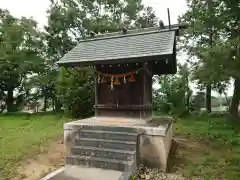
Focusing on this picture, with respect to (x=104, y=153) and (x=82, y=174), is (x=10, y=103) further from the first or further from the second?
(x=82, y=174)

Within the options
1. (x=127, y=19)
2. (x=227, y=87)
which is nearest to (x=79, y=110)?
(x=127, y=19)

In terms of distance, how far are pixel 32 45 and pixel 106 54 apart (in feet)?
44.3

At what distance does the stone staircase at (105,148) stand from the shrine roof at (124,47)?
2.21 metres

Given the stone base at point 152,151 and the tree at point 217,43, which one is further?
the tree at point 217,43

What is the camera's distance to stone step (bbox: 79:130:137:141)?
664cm

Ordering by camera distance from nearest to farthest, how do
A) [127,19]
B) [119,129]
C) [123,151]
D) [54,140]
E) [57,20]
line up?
[123,151] < [119,129] < [54,140] < [57,20] < [127,19]

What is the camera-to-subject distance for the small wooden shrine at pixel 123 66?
293 inches

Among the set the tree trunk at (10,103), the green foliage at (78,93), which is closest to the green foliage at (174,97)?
the green foliage at (78,93)

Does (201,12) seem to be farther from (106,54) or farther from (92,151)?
(92,151)

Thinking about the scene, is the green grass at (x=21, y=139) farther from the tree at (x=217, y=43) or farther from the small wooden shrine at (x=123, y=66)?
the tree at (x=217, y=43)

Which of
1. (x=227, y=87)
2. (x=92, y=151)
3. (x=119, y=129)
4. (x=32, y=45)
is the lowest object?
(x=92, y=151)

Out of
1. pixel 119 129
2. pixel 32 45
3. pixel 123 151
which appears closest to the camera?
pixel 123 151

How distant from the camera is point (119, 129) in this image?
6.95 m

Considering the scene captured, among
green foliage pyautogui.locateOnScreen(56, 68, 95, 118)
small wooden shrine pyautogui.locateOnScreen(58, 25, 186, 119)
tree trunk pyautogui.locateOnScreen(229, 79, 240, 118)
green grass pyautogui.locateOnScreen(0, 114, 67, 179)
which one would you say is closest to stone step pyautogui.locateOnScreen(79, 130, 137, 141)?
small wooden shrine pyautogui.locateOnScreen(58, 25, 186, 119)
